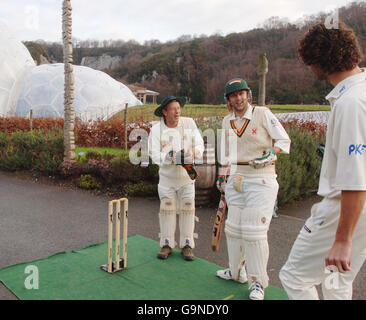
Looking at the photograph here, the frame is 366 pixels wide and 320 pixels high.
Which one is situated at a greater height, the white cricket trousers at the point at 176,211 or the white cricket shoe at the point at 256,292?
the white cricket trousers at the point at 176,211

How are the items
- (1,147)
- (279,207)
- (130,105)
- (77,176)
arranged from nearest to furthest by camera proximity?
(279,207)
(77,176)
(1,147)
(130,105)

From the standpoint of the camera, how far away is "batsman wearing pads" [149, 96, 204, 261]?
195 inches

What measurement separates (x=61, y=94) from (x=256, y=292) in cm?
2695

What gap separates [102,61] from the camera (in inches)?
3819

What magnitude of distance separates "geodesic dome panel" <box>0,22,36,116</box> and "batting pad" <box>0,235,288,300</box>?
25.7 m

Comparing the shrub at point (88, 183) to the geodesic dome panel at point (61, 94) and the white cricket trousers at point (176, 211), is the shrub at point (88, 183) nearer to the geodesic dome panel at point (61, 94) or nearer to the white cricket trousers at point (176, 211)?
the white cricket trousers at point (176, 211)

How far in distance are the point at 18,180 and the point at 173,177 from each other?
7258 millimetres

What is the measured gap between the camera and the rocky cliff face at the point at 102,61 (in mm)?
95000

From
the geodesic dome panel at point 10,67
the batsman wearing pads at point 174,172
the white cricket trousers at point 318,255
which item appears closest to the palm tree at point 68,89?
the batsman wearing pads at point 174,172

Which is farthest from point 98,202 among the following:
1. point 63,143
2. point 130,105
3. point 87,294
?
point 130,105

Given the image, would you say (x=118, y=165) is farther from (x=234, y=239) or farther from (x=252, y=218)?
(x=252, y=218)

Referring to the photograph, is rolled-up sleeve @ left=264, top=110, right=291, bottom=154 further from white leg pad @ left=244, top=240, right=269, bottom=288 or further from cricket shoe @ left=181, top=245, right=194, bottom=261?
cricket shoe @ left=181, top=245, right=194, bottom=261

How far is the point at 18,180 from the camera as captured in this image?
1070 centimetres
